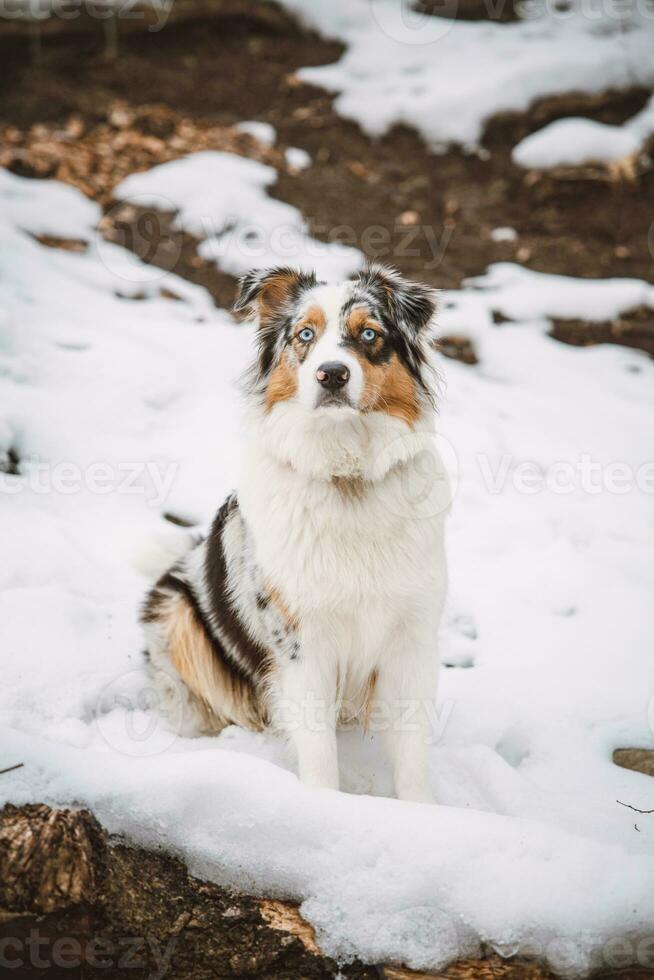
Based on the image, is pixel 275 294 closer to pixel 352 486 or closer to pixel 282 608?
pixel 352 486

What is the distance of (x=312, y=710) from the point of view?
314cm

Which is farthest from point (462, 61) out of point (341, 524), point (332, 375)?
point (341, 524)

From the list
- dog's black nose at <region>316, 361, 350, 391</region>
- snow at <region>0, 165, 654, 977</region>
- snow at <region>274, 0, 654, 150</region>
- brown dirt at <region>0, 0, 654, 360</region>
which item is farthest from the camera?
snow at <region>274, 0, 654, 150</region>

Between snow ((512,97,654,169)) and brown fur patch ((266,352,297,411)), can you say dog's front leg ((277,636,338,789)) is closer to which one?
brown fur patch ((266,352,297,411))

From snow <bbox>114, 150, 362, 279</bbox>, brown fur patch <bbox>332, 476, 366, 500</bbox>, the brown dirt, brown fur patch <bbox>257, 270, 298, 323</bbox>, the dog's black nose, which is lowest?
brown fur patch <bbox>332, 476, 366, 500</bbox>

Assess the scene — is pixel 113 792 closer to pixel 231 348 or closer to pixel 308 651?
pixel 308 651

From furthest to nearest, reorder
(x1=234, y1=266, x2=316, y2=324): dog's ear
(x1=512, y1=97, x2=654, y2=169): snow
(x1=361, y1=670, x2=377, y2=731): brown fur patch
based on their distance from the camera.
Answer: (x1=512, y1=97, x2=654, y2=169): snow
(x1=234, y1=266, x2=316, y2=324): dog's ear
(x1=361, y1=670, x2=377, y2=731): brown fur patch

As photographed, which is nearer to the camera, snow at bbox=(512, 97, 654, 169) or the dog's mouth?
the dog's mouth

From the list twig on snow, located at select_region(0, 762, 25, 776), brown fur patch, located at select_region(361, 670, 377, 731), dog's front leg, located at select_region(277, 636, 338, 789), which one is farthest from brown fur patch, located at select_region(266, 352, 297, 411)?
twig on snow, located at select_region(0, 762, 25, 776)

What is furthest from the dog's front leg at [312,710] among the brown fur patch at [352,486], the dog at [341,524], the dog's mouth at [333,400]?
the dog's mouth at [333,400]

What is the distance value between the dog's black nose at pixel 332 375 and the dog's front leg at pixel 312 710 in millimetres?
1018

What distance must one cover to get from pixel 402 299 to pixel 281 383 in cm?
68

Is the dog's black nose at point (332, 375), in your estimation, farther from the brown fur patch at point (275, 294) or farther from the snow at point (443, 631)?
the snow at point (443, 631)

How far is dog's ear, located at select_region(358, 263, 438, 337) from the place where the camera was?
341 centimetres
